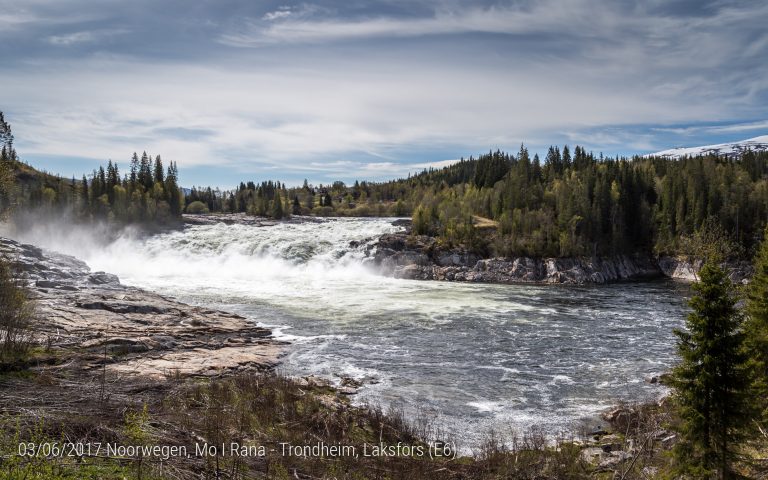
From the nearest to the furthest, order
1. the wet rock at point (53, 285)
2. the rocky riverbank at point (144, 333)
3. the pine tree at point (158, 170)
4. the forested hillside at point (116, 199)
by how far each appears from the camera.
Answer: the rocky riverbank at point (144, 333), the wet rock at point (53, 285), the forested hillside at point (116, 199), the pine tree at point (158, 170)

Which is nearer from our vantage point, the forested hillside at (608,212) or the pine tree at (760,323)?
the pine tree at (760,323)

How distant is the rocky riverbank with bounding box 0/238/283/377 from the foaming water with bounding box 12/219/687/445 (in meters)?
2.27

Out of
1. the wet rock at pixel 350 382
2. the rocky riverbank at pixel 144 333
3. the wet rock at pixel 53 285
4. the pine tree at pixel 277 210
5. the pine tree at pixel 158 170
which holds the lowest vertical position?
the wet rock at pixel 350 382

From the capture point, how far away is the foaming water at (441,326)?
1908 cm

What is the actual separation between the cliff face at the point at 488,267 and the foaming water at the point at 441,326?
151 inches

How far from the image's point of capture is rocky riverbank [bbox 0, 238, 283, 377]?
64.0 ft

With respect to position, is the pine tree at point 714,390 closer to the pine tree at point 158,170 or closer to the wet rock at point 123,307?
the wet rock at point 123,307

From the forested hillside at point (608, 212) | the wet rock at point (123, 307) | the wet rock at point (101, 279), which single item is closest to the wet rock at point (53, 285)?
the wet rock at point (101, 279)

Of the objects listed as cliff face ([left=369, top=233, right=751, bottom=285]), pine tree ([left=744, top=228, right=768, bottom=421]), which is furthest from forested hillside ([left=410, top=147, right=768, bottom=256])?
pine tree ([left=744, top=228, right=768, bottom=421])

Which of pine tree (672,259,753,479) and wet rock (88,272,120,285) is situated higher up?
pine tree (672,259,753,479)

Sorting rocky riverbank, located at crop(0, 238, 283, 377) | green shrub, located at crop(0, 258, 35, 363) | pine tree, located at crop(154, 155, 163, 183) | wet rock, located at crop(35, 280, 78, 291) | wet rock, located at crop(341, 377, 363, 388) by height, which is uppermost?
pine tree, located at crop(154, 155, 163, 183)

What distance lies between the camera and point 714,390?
34.6ft

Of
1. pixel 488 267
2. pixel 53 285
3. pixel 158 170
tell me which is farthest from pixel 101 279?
pixel 158 170

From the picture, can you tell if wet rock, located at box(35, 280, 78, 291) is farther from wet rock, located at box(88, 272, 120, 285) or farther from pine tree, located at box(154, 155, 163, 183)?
pine tree, located at box(154, 155, 163, 183)
